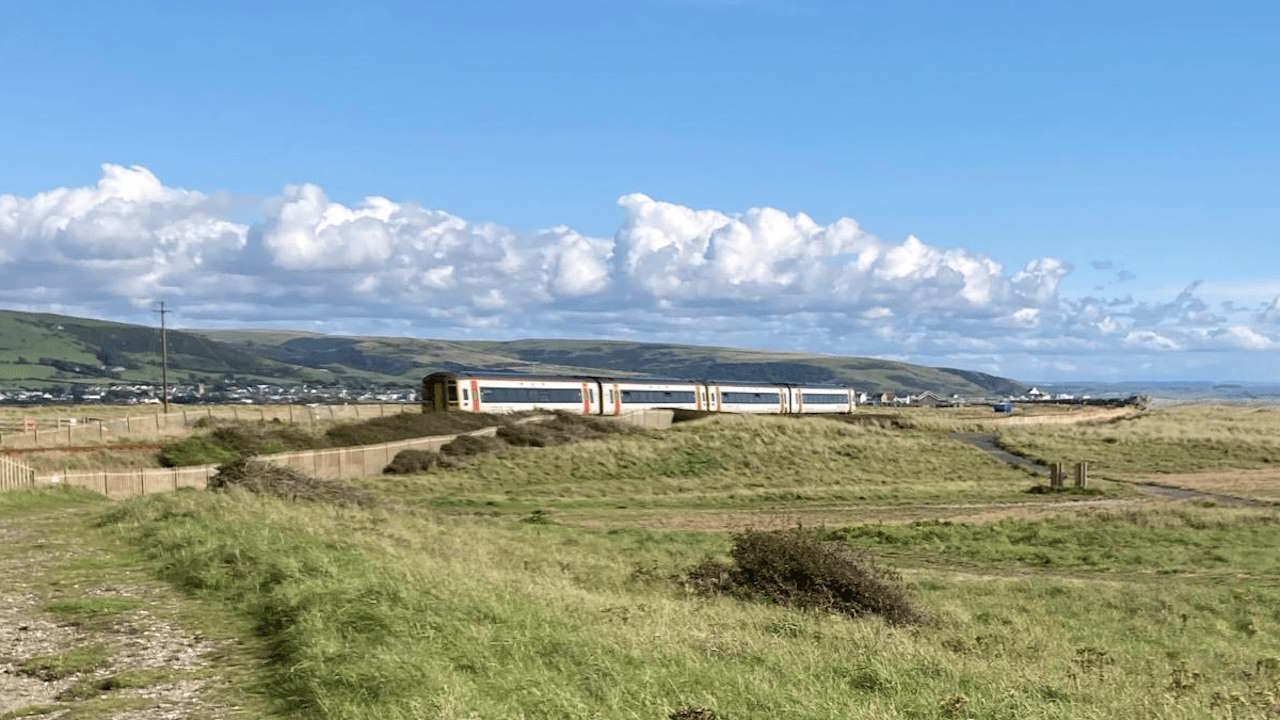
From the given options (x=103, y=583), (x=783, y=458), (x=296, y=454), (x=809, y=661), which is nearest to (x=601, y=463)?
(x=783, y=458)

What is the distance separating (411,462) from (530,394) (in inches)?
861

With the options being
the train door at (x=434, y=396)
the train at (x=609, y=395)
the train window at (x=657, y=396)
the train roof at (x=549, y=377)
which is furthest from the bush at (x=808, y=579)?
the train window at (x=657, y=396)

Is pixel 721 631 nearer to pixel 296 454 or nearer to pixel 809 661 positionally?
pixel 809 661

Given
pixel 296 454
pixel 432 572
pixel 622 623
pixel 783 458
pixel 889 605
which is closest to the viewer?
pixel 622 623

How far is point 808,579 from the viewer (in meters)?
19.5

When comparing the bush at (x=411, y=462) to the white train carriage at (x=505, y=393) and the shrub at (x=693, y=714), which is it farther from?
the shrub at (x=693, y=714)

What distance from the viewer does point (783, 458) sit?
2771 inches

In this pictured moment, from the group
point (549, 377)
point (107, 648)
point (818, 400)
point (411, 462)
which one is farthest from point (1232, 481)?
point (107, 648)

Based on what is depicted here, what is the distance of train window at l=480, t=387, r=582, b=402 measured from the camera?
76625 millimetres

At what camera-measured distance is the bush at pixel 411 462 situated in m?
56.8

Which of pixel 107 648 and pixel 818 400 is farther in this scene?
pixel 818 400

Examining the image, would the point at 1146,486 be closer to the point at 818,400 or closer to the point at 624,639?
the point at 818,400

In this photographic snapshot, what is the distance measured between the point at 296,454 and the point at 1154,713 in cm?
4334

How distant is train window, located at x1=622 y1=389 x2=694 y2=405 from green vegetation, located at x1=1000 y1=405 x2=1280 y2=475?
24.2 meters
